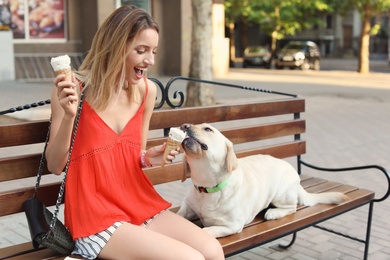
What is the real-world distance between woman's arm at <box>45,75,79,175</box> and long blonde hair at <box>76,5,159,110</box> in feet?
0.51

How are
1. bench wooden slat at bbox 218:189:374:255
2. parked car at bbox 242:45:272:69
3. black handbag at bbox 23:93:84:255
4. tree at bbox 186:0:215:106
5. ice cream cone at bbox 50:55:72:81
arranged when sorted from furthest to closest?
parked car at bbox 242:45:272:69 → tree at bbox 186:0:215:106 → bench wooden slat at bbox 218:189:374:255 → black handbag at bbox 23:93:84:255 → ice cream cone at bbox 50:55:72:81

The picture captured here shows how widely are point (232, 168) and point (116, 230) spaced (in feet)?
2.51

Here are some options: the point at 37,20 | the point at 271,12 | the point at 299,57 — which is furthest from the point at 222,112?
the point at 271,12

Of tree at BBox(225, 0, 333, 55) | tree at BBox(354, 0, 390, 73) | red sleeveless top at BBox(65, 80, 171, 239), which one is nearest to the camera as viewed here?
red sleeveless top at BBox(65, 80, 171, 239)

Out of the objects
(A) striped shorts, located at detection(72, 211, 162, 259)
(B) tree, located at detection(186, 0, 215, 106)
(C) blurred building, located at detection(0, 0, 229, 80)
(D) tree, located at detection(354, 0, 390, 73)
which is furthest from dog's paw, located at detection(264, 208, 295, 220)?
(D) tree, located at detection(354, 0, 390, 73)

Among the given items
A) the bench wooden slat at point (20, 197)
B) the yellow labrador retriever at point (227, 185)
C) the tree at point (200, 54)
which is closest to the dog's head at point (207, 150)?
the yellow labrador retriever at point (227, 185)

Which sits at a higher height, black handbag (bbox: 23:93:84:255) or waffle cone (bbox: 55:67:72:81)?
waffle cone (bbox: 55:67:72:81)

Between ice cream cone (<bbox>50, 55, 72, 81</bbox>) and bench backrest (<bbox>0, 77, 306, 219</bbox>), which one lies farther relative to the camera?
bench backrest (<bbox>0, 77, 306, 219</bbox>)

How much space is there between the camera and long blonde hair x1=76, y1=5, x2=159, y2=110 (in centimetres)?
282

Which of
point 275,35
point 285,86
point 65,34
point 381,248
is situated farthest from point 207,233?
point 275,35

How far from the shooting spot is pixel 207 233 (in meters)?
2.98

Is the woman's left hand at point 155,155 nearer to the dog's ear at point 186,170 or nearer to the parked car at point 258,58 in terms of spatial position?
the dog's ear at point 186,170

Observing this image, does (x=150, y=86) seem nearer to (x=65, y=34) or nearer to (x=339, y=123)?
(x=339, y=123)

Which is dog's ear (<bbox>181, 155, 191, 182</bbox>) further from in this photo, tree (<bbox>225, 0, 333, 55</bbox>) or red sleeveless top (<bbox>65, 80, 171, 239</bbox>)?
tree (<bbox>225, 0, 333, 55</bbox>)
